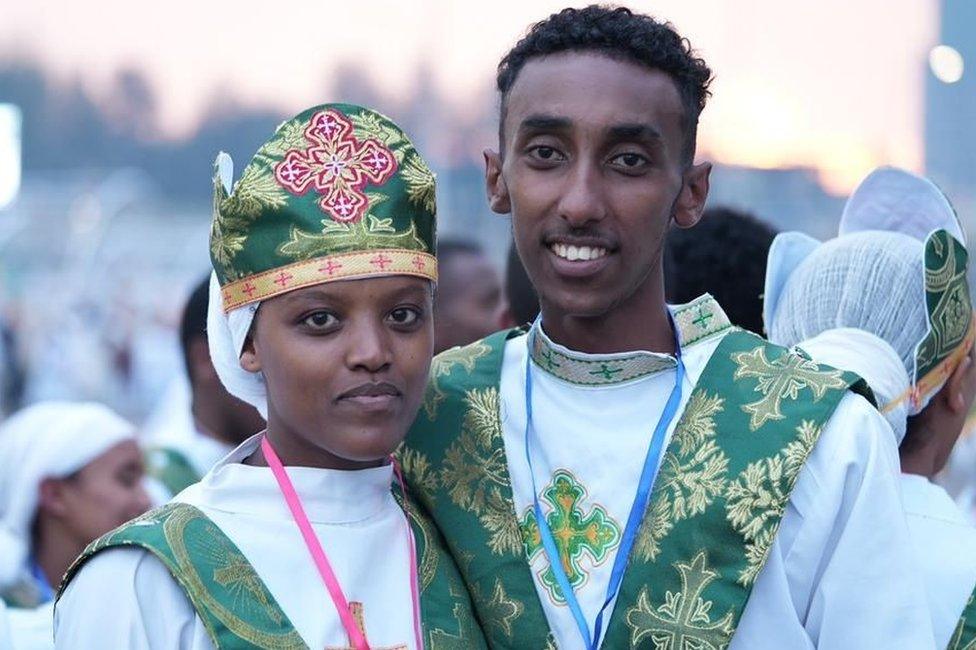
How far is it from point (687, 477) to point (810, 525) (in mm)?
232

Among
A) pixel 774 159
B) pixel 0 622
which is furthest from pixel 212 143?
pixel 0 622

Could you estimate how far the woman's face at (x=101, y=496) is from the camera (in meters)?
5.08

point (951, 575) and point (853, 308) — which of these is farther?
point (853, 308)

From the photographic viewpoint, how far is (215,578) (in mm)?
2664

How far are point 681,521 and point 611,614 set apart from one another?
0.67 ft

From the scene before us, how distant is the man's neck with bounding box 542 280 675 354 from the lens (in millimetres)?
2998

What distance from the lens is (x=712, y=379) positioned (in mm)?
2973

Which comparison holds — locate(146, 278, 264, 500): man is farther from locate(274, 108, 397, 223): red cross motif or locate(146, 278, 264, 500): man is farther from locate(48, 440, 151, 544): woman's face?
locate(274, 108, 397, 223): red cross motif

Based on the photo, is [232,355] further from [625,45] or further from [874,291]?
[874,291]

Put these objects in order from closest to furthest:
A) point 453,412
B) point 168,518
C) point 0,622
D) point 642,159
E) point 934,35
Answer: point 168,518 < point 642,159 < point 453,412 < point 0,622 < point 934,35

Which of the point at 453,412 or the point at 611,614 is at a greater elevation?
the point at 453,412

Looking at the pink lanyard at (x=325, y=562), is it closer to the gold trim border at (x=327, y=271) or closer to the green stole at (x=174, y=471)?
the gold trim border at (x=327, y=271)

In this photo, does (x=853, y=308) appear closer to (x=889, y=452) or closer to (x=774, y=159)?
(x=889, y=452)

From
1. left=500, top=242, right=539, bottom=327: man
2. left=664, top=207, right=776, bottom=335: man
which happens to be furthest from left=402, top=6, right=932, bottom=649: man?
left=664, top=207, right=776, bottom=335: man
